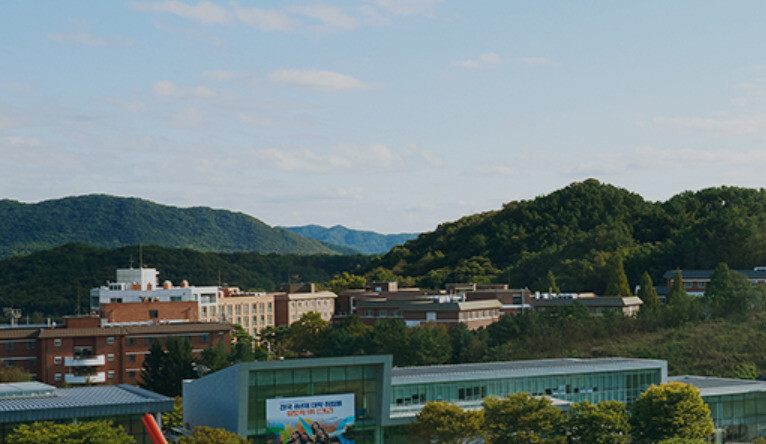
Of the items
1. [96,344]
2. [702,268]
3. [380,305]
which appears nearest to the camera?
[96,344]

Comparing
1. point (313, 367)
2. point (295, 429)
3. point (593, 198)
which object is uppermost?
point (593, 198)

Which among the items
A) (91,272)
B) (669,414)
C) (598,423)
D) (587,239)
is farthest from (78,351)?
(587,239)

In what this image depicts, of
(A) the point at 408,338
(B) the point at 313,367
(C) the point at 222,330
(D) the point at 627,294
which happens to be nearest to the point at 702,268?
(D) the point at 627,294

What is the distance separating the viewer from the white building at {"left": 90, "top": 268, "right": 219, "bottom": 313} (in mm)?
92625

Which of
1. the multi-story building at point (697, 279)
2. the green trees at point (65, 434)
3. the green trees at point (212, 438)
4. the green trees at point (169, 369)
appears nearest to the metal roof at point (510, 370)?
the green trees at point (212, 438)

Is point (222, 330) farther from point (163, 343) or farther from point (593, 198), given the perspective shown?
point (593, 198)

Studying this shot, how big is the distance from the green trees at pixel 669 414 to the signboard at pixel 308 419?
1416cm

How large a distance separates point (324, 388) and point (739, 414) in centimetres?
2357

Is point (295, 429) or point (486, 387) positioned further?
point (486, 387)

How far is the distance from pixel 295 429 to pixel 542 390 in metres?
13.6

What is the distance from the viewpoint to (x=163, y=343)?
77688mm

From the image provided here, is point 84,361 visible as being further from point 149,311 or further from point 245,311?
point 245,311

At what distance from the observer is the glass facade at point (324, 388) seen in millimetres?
39906

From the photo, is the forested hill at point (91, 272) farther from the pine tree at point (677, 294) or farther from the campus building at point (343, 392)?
the campus building at point (343, 392)
